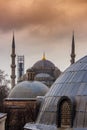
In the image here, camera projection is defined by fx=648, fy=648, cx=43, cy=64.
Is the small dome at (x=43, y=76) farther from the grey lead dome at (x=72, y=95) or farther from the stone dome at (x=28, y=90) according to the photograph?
the grey lead dome at (x=72, y=95)

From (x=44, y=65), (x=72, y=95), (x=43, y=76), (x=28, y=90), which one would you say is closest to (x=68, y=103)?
(x=72, y=95)

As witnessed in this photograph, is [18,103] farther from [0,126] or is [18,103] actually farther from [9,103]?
[0,126]

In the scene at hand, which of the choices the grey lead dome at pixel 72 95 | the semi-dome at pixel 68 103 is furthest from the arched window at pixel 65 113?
the grey lead dome at pixel 72 95

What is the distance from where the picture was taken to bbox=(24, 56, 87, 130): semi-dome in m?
29.1

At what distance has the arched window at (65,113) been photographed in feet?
96.0

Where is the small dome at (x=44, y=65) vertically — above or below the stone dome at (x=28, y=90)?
above

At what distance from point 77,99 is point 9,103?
196 ft

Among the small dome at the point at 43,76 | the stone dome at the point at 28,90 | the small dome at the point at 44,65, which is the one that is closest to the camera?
the stone dome at the point at 28,90

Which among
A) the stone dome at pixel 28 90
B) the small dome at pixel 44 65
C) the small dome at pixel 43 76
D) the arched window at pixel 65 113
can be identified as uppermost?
the small dome at pixel 44 65

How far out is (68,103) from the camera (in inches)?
1158

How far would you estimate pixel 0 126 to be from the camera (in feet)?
155

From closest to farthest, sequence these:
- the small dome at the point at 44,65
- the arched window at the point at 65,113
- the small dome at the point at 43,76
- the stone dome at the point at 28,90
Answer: the arched window at the point at 65,113 < the stone dome at the point at 28,90 < the small dome at the point at 43,76 < the small dome at the point at 44,65

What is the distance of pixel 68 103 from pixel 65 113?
1.58 ft

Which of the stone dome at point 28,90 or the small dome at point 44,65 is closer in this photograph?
the stone dome at point 28,90
